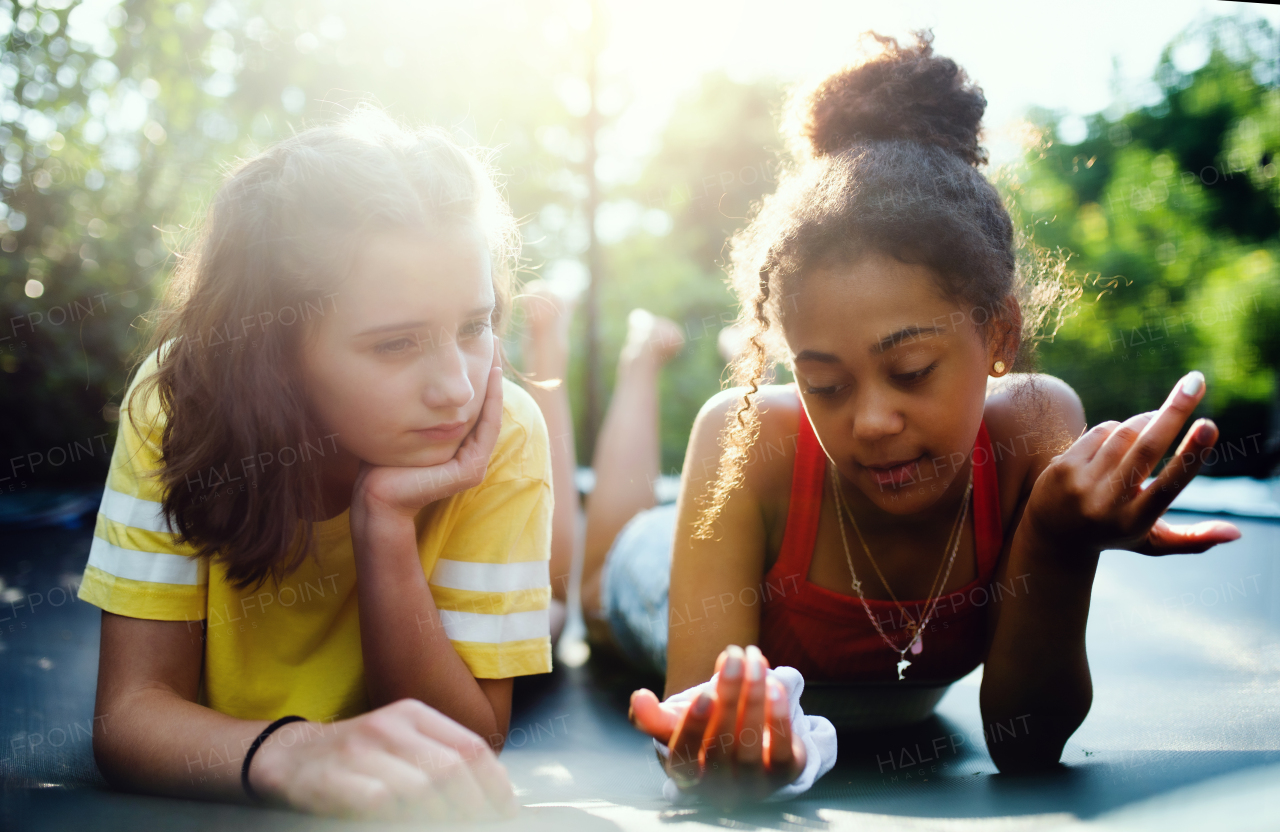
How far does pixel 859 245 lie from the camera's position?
76cm

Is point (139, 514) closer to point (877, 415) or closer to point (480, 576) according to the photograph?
point (480, 576)

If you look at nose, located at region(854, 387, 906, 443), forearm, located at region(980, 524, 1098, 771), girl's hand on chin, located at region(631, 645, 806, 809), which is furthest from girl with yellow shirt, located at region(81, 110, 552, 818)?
forearm, located at region(980, 524, 1098, 771)

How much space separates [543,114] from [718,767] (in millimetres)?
2496

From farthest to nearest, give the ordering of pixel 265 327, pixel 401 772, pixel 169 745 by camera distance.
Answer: pixel 265 327
pixel 169 745
pixel 401 772

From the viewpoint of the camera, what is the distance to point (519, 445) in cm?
89

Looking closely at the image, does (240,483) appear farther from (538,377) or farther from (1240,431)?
(1240,431)

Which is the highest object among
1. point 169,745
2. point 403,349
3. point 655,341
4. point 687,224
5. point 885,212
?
point 687,224

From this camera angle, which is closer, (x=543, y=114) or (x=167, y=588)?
(x=167, y=588)

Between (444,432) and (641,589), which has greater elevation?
(444,432)

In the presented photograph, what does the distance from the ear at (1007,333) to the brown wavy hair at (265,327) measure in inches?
22.1

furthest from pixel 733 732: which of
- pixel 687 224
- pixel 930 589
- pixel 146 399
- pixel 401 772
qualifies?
pixel 687 224

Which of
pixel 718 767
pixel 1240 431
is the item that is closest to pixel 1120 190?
pixel 1240 431

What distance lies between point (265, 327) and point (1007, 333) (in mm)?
776

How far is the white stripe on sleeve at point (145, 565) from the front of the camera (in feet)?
2.46
